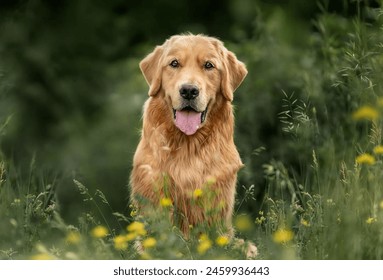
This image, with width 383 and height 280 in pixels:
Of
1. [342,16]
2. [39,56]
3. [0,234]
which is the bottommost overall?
[0,234]

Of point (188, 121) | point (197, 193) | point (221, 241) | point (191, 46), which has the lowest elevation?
point (221, 241)

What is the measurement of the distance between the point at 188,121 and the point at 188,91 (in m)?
0.26

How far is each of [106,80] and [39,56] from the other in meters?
0.75

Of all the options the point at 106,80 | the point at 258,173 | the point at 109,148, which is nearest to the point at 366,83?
the point at 258,173

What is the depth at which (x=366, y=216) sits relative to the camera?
4.13 meters

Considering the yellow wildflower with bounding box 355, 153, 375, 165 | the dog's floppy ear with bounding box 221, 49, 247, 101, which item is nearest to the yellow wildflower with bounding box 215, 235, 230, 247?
the yellow wildflower with bounding box 355, 153, 375, 165

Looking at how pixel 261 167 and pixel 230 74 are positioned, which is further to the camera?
pixel 261 167

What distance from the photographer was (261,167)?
18.4 feet

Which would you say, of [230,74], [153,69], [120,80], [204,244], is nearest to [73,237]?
[204,244]

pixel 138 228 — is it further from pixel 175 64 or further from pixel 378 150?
pixel 378 150

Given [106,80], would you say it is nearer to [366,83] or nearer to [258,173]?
[258,173]

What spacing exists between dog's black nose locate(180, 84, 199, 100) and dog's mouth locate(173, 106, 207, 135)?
0.14 metres

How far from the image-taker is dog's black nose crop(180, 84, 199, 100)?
4.64 meters

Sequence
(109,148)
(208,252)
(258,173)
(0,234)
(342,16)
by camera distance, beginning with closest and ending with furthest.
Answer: (208,252) → (0,234) → (258,173) → (109,148) → (342,16)
